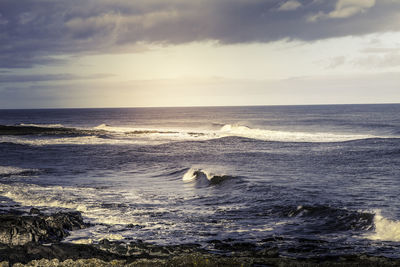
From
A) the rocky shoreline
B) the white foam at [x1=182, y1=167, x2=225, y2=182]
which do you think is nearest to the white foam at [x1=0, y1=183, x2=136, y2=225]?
the rocky shoreline


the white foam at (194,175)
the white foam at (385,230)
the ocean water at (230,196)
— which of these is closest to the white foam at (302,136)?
the ocean water at (230,196)

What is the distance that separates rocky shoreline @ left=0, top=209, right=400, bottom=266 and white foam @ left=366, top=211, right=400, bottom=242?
2973 millimetres

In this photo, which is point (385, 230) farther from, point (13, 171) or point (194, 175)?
point (13, 171)

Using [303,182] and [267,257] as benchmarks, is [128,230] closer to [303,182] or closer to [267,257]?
[267,257]

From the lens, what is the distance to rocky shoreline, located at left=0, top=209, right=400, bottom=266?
35.3ft

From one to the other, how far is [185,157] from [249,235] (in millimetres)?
26378

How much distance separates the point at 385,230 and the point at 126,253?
31.6 feet

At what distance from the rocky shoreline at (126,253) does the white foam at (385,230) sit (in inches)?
117

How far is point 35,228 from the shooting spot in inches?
531

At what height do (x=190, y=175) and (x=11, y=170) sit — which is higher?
(x=11, y=170)

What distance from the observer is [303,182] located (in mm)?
24422

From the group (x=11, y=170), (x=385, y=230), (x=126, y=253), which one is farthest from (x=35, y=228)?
(x=11, y=170)

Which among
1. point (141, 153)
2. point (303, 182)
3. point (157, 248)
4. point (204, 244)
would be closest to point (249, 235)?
point (204, 244)

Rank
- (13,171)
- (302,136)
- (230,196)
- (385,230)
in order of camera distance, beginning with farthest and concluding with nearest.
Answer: (302,136) → (13,171) → (230,196) → (385,230)
